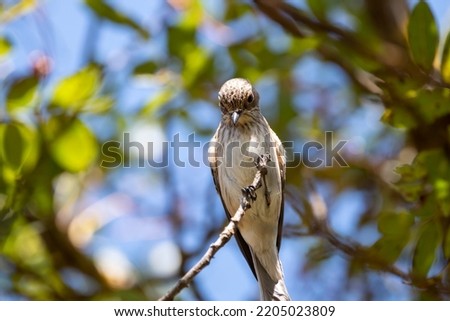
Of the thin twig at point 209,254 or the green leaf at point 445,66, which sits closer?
the thin twig at point 209,254

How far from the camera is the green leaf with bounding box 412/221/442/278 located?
328 cm

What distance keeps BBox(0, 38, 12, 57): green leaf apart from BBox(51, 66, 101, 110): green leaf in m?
0.48

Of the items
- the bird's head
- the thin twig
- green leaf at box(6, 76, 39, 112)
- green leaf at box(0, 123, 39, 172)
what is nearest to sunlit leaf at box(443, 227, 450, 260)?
the thin twig

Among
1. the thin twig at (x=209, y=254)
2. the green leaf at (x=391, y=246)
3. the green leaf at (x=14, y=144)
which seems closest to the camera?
the thin twig at (x=209, y=254)

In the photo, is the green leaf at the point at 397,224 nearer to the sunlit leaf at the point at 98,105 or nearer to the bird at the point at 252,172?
the bird at the point at 252,172

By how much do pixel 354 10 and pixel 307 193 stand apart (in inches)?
75.4

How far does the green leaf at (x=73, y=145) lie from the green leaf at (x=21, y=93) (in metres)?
0.21

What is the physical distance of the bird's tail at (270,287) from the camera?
4555 millimetres

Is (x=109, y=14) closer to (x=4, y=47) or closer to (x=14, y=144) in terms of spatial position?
(x=4, y=47)

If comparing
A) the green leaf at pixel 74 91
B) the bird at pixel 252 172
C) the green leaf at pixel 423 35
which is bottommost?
the bird at pixel 252 172

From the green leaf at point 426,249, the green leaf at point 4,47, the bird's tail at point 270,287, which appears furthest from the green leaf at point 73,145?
the green leaf at point 426,249

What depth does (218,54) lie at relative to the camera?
16.1 ft

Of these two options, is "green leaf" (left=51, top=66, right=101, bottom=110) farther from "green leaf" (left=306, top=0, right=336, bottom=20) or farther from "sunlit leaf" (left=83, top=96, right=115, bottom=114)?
"green leaf" (left=306, top=0, right=336, bottom=20)

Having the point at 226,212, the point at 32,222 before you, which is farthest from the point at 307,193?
the point at 32,222
